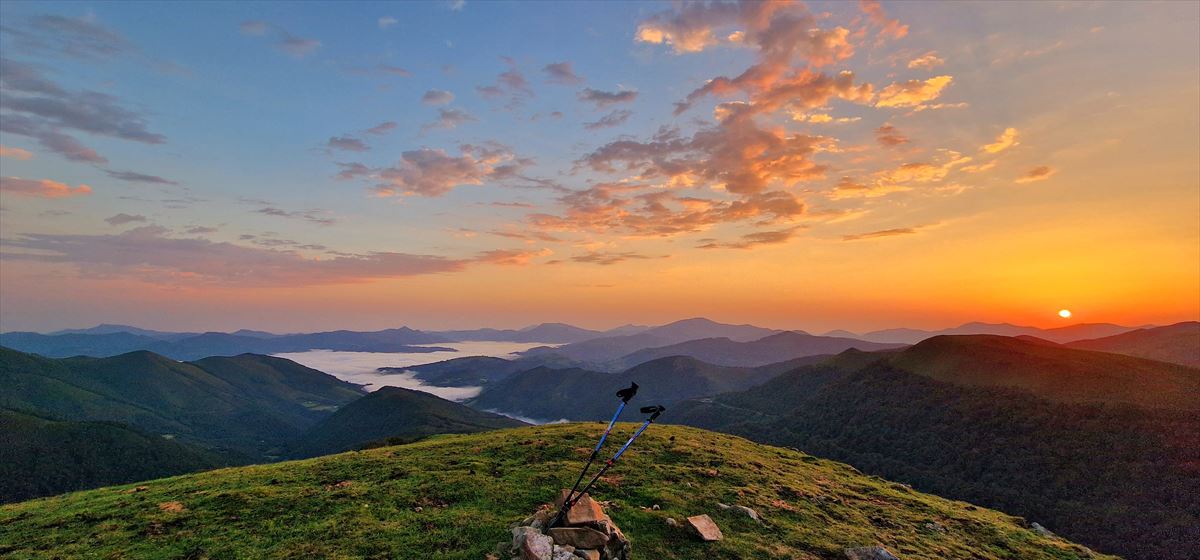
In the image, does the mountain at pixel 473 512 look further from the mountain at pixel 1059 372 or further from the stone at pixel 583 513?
the mountain at pixel 1059 372

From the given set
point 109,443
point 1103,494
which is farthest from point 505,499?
point 109,443

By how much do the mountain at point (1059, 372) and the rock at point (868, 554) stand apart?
148848mm

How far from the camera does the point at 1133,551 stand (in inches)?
2987

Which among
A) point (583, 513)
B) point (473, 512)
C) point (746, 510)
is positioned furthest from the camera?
point (746, 510)

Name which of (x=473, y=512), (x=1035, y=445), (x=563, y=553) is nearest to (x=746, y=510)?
(x=563, y=553)

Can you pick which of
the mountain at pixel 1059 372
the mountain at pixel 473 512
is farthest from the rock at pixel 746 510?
the mountain at pixel 1059 372

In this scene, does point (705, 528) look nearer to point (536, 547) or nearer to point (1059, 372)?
point (536, 547)

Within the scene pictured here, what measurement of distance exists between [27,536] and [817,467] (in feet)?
171

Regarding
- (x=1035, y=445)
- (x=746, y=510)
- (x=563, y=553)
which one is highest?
(x=563, y=553)

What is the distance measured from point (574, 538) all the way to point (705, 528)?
7572 millimetres

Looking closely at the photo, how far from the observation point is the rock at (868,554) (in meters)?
20.8

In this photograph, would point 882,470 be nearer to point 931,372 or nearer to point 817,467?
point 931,372

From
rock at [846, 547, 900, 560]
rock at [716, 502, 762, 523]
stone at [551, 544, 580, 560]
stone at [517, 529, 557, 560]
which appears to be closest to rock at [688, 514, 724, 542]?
rock at [716, 502, 762, 523]

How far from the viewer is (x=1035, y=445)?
357 feet
